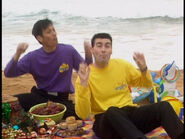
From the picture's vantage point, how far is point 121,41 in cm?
941

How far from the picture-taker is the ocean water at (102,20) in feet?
31.4

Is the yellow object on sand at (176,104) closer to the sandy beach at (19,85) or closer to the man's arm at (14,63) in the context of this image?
the sandy beach at (19,85)

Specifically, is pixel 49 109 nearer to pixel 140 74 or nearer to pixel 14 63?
pixel 14 63

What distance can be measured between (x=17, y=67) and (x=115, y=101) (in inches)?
42.2

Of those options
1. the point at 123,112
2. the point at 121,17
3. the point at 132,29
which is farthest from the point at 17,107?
the point at 121,17

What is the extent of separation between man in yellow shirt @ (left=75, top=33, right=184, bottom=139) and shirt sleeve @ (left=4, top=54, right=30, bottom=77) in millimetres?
833

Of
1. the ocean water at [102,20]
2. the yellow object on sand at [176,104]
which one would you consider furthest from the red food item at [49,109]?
the ocean water at [102,20]

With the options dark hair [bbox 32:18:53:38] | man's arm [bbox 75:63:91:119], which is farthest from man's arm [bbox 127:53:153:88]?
dark hair [bbox 32:18:53:38]

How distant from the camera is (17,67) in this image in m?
2.68

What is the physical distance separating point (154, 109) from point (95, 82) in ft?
1.63

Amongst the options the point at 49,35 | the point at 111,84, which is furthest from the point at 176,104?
the point at 49,35

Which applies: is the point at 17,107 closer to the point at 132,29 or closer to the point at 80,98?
the point at 80,98

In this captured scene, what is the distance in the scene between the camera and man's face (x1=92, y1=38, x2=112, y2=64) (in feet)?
6.89

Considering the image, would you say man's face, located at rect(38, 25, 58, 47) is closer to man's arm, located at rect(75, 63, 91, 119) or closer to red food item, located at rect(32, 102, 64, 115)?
red food item, located at rect(32, 102, 64, 115)
